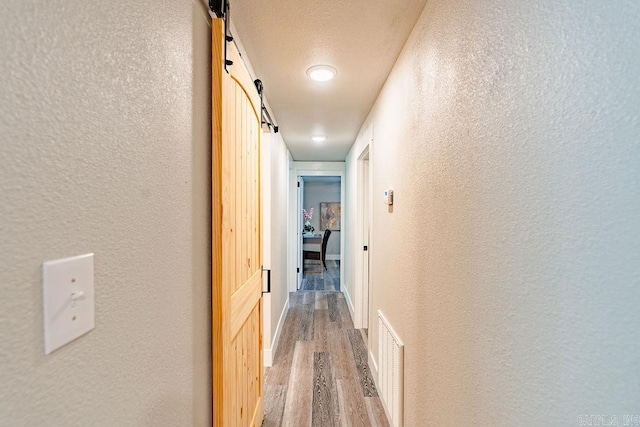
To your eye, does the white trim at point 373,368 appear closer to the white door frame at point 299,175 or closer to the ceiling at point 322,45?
the ceiling at point 322,45

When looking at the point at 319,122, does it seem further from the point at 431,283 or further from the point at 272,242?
the point at 431,283

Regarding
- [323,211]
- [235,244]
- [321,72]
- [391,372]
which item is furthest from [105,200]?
[323,211]

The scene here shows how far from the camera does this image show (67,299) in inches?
18.5

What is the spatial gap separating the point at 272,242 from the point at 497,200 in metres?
2.27

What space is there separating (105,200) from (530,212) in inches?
34.7

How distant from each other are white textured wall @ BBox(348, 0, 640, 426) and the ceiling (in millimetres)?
249

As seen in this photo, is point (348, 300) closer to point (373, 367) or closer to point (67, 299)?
point (373, 367)

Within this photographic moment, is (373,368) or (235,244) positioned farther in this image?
(373,368)

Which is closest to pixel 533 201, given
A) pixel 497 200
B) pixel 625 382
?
pixel 497 200

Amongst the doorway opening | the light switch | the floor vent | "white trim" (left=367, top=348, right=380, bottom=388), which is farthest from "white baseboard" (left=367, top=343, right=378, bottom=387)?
the doorway opening

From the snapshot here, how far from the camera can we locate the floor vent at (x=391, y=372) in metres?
1.69

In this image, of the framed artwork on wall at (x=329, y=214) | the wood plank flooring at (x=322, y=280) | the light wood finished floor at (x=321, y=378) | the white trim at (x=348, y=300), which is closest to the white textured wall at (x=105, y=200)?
the light wood finished floor at (x=321, y=378)

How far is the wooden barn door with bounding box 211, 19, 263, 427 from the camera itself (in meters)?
1.11

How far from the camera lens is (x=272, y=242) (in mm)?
2871
